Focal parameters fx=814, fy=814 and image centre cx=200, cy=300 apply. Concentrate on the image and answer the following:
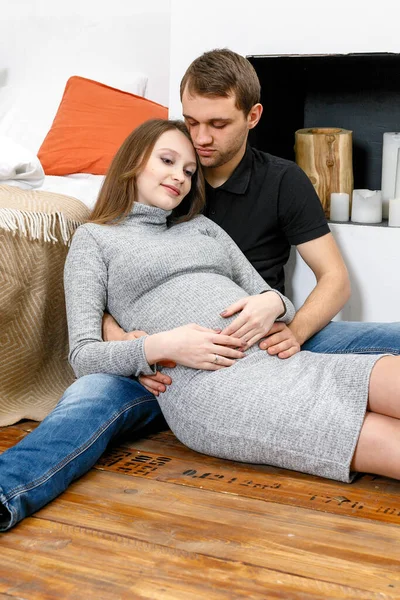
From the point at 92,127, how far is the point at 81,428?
157cm

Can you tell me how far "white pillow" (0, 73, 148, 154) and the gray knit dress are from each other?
1325mm

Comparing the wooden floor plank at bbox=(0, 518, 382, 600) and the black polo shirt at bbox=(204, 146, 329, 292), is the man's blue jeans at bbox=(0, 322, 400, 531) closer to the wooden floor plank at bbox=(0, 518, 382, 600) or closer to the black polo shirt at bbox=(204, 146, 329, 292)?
the wooden floor plank at bbox=(0, 518, 382, 600)

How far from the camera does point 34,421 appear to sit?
209 centimetres

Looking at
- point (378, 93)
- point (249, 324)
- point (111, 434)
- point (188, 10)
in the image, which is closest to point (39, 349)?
point (111, 434)

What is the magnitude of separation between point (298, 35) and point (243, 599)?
1.69 meters

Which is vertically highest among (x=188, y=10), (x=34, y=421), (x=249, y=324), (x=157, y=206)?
(x=188, y=10)

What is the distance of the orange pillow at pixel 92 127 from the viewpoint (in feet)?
9.46

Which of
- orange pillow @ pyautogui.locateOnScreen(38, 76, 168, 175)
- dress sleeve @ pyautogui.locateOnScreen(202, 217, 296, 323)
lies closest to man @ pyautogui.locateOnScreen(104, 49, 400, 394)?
dress sleeve @ pyautogui.locateOnScreen(202, 217, 296, 323)

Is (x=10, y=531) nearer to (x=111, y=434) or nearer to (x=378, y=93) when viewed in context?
(x=111, y=434)

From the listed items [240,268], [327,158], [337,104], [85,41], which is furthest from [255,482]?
[85,41]

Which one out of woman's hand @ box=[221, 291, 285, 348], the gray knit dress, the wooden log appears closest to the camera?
the gray knit dress

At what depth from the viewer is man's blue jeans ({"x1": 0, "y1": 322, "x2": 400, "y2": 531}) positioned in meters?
1.52

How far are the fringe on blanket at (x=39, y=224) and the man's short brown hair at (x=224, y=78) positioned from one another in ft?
1.52

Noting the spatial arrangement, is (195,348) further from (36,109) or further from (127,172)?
(36,109)
